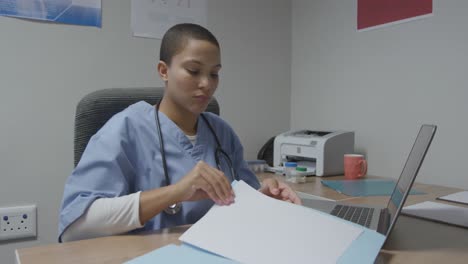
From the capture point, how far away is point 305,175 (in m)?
1.54

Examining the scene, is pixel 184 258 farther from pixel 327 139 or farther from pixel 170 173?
pixel 327 139

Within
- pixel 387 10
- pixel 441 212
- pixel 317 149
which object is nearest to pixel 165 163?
pixel 441 212

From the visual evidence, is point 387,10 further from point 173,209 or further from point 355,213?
point 173,209

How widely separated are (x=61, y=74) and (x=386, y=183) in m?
1.36

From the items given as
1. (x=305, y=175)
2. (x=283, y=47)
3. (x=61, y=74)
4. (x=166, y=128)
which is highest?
(x=283, y=47)

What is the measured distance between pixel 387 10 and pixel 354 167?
2.30 ft

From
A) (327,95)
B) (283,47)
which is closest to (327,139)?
(327,95)

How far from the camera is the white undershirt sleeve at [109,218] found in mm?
718

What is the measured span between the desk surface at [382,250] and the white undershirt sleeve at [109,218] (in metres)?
0.03

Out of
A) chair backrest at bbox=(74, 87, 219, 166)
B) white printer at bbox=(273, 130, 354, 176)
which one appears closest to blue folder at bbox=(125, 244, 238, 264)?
chair backrest at bbox=(74, 87, 219, 166)

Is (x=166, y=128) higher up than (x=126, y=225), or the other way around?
(x=166, y=128)

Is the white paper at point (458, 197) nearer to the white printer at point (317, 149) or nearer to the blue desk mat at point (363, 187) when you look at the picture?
the blue desk mat at point (363, 187)

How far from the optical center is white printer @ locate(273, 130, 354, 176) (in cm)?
157

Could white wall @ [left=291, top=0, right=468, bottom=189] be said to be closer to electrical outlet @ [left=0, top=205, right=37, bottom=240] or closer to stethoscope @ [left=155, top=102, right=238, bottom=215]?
stethoscope @ [left=155, top=102, right=238, bottom=215]
